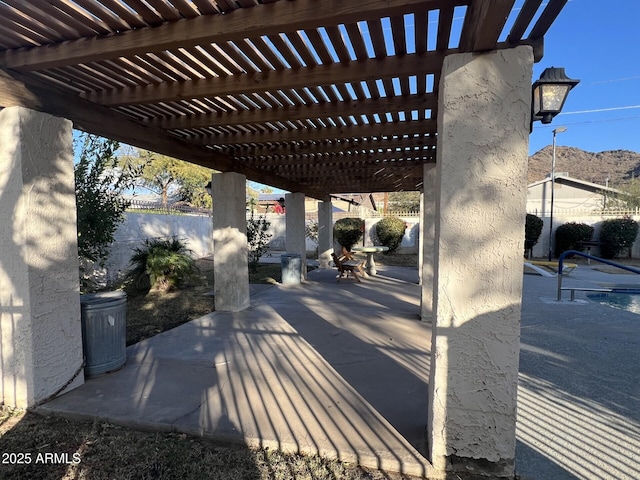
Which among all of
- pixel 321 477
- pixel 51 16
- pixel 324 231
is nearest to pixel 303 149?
pixel 51 16

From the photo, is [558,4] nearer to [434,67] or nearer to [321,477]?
[434,67]

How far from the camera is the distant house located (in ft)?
86.4

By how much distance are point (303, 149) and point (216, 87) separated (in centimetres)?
257

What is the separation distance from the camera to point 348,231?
54.0 ft

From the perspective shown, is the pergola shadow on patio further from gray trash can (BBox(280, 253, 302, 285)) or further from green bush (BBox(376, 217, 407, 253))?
green bush (BBox(376, 217, 407, 253))

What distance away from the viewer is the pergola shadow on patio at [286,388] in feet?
8.20

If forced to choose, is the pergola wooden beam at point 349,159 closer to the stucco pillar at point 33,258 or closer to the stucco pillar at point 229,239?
the stucco pillar at point 229,239

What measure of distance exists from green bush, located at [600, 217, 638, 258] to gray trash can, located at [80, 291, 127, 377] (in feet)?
67.0

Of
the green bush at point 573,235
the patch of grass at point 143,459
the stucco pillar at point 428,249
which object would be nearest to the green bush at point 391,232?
the green bush at point 573,235

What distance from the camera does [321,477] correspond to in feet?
7.05

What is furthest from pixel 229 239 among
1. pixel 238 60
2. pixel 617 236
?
pixel 617 236

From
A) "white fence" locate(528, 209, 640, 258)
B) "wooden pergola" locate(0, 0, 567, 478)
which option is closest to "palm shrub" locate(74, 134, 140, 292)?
"wooden pergola" locate(0, 0, 567, 478)

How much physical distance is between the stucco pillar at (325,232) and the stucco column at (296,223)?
2322 millimetres

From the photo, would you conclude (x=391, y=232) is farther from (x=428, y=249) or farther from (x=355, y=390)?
(x=355, y=390)
